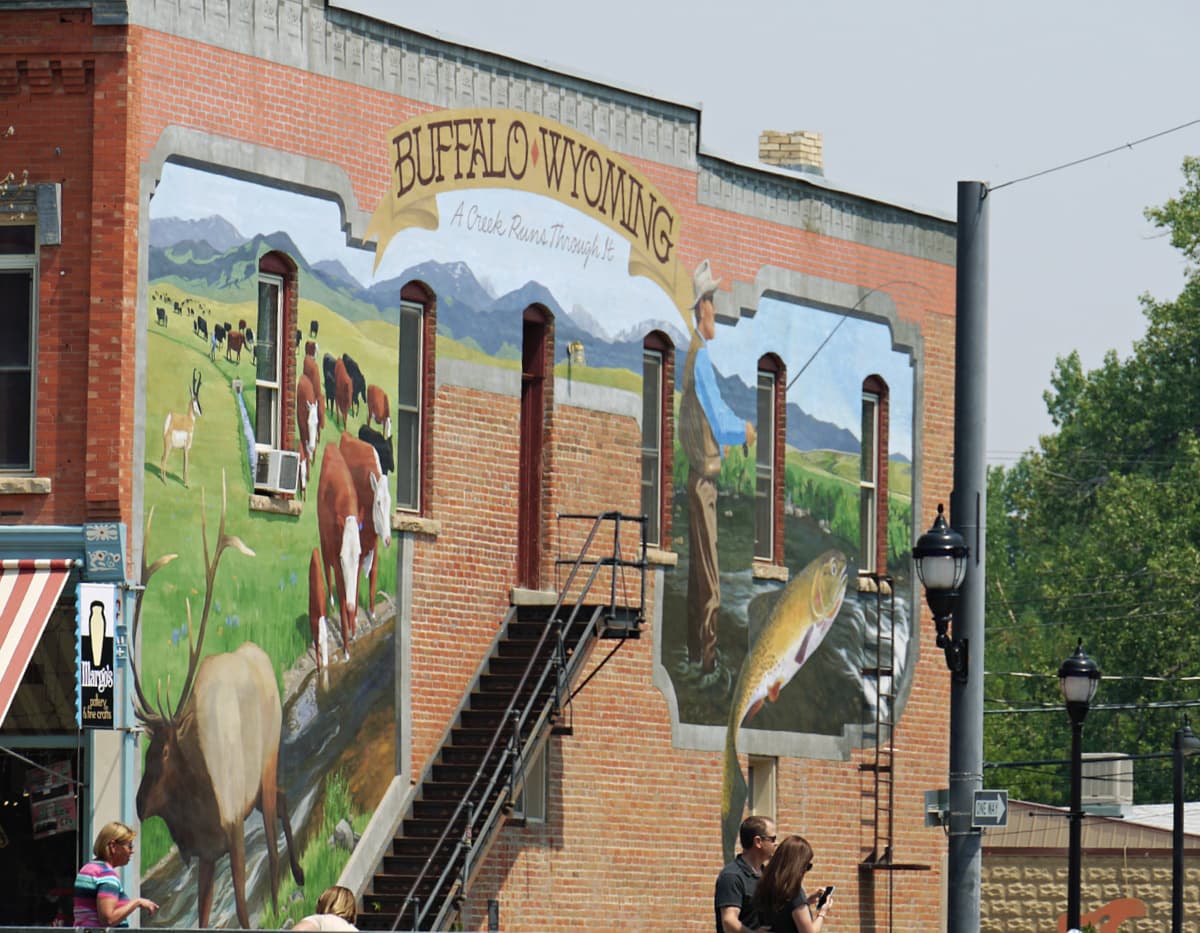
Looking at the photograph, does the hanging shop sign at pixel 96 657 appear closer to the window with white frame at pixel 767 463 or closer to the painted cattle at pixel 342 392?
the painted cattle at pixel 342 392

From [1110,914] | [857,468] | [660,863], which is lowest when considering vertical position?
[1110,914]

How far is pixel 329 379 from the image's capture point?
2559 centimetres

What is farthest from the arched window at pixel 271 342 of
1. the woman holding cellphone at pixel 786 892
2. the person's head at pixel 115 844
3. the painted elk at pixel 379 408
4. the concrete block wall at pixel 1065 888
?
the concrete block wall at pixel 1065 888

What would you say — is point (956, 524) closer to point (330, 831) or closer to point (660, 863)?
point (330, 831)

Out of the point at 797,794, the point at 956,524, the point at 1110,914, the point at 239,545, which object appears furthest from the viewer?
the point at 1110,914

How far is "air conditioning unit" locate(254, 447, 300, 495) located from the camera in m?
24.8

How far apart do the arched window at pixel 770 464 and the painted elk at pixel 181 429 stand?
8961mm

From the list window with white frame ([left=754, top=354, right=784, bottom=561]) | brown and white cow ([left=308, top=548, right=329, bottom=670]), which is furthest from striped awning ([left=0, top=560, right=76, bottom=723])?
window with white frame ([left=754, top=354, right=784, bottom=561])

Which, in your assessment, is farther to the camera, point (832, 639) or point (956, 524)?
point (832, 639)

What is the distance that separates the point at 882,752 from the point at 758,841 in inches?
677

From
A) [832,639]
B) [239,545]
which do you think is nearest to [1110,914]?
[832,639]

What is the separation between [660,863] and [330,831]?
5.04 meters

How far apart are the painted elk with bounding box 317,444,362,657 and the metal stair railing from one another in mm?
1960

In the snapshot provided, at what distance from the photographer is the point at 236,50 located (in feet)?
81.4
